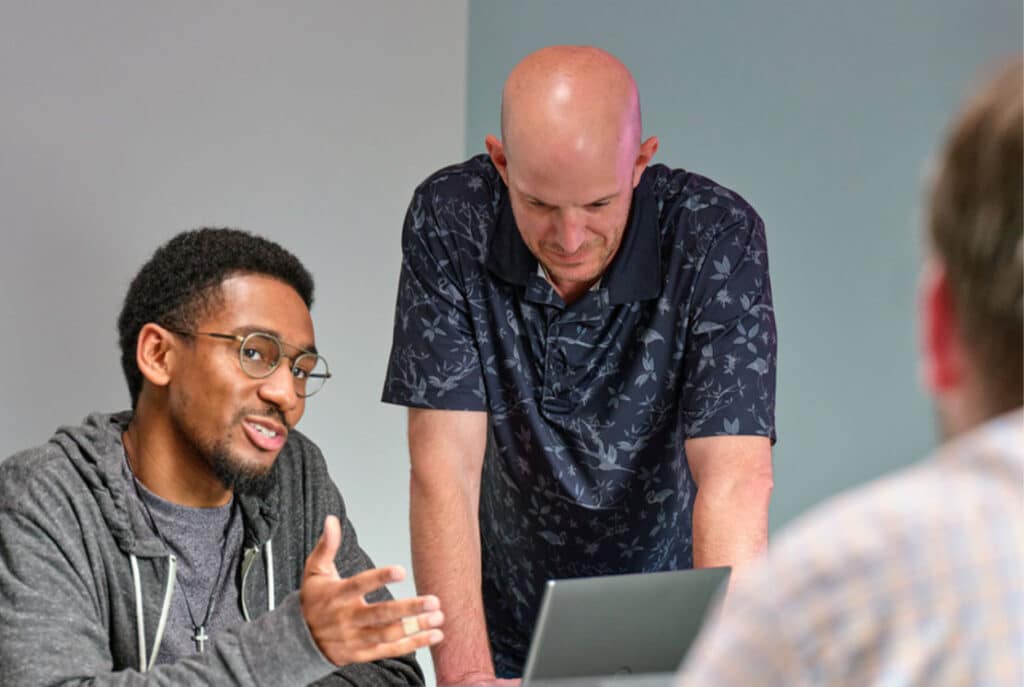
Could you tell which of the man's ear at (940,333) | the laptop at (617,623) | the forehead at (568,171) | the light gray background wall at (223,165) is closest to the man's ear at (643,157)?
the forehead at (568,171)

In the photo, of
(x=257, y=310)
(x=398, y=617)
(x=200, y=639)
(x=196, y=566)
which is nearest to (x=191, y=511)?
(x=196, y=566)

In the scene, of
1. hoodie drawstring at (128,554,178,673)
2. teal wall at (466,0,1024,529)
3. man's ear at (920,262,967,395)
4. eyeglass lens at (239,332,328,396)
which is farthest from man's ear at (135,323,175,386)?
man's ear at (920,262,967,395)

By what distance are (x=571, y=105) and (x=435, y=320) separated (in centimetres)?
39

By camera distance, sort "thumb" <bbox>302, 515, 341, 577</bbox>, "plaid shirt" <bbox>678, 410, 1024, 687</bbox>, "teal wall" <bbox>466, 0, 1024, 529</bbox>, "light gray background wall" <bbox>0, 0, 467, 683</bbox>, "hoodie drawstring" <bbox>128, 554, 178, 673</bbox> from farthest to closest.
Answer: "teal wall" <bbox>466, 0, 1024, 529</bbox>, "light gray background wall" <bbox>0, 0, 467, 683</bbox>, "hoodie drawstring" <bbox>128, 554, 178, 673</bbox>, "thumb" <bbox>302, 515, 341, 577</bbox>, "plaid shirt" <bbox>678, 410, 1024, 687</bbox>

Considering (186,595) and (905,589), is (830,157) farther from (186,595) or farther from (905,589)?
(905,589)

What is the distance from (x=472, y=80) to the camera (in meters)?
3.87

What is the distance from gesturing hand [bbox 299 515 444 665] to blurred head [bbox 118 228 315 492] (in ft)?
1.20

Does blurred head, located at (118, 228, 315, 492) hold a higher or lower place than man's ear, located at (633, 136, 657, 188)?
lower

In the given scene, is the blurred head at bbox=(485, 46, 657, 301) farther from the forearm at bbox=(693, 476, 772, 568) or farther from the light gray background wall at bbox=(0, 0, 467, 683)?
the light gray background wall at bbox=(0, 0, 467, 683)

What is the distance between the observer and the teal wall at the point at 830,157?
2.98m

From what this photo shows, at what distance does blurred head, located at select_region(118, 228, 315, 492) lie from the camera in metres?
2.08

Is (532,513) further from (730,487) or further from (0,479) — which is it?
(0,479)

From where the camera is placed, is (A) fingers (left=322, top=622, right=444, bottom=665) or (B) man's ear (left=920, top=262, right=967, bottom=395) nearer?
(B) man's ear (left=920, top=262, right=967, bottom=395)

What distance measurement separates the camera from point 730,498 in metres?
2.02
